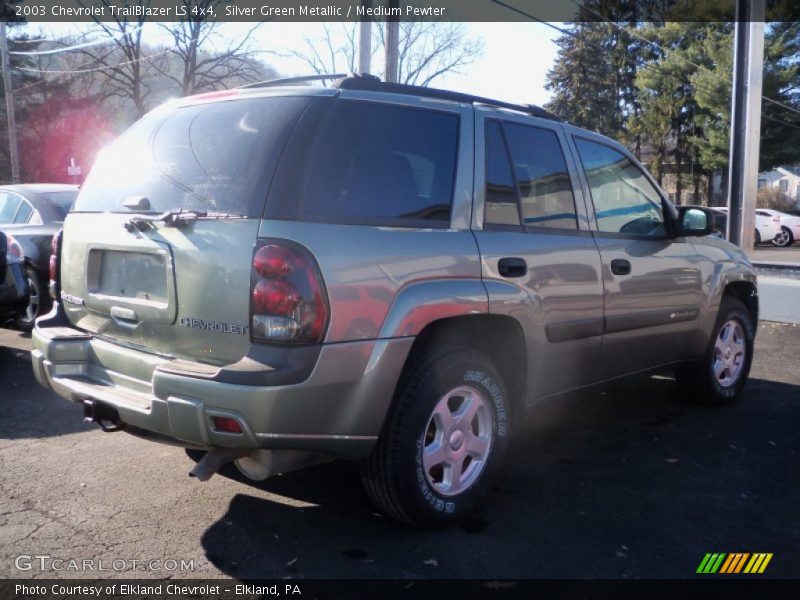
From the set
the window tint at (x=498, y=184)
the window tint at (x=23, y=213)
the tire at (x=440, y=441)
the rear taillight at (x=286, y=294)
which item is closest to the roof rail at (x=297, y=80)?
the window tint at (x=498, y=184)

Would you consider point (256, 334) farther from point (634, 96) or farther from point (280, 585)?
point (634, 96)

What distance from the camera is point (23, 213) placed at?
8.02 metres

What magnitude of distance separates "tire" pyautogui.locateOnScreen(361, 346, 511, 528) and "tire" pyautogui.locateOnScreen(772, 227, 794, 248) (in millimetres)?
25953

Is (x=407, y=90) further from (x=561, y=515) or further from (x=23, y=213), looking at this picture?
(x=23, y=213)

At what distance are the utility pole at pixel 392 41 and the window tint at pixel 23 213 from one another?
Answer: 576 cm

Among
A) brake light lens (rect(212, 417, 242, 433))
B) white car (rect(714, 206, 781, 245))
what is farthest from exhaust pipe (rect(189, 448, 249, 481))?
white car (rect(714, 206, 781, 245))

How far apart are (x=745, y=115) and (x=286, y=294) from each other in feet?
31.1

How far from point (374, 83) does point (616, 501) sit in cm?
235

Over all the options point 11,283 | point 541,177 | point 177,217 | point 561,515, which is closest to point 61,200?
point 11,283

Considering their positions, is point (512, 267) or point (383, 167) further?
point (512, 267)

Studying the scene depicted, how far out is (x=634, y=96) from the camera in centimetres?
4309

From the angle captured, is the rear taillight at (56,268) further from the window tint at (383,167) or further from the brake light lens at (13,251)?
the brake light lens at (13,251)

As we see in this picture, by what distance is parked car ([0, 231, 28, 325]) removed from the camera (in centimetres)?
667

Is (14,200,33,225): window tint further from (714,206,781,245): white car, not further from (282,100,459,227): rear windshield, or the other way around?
(714,206,781,245): white car
